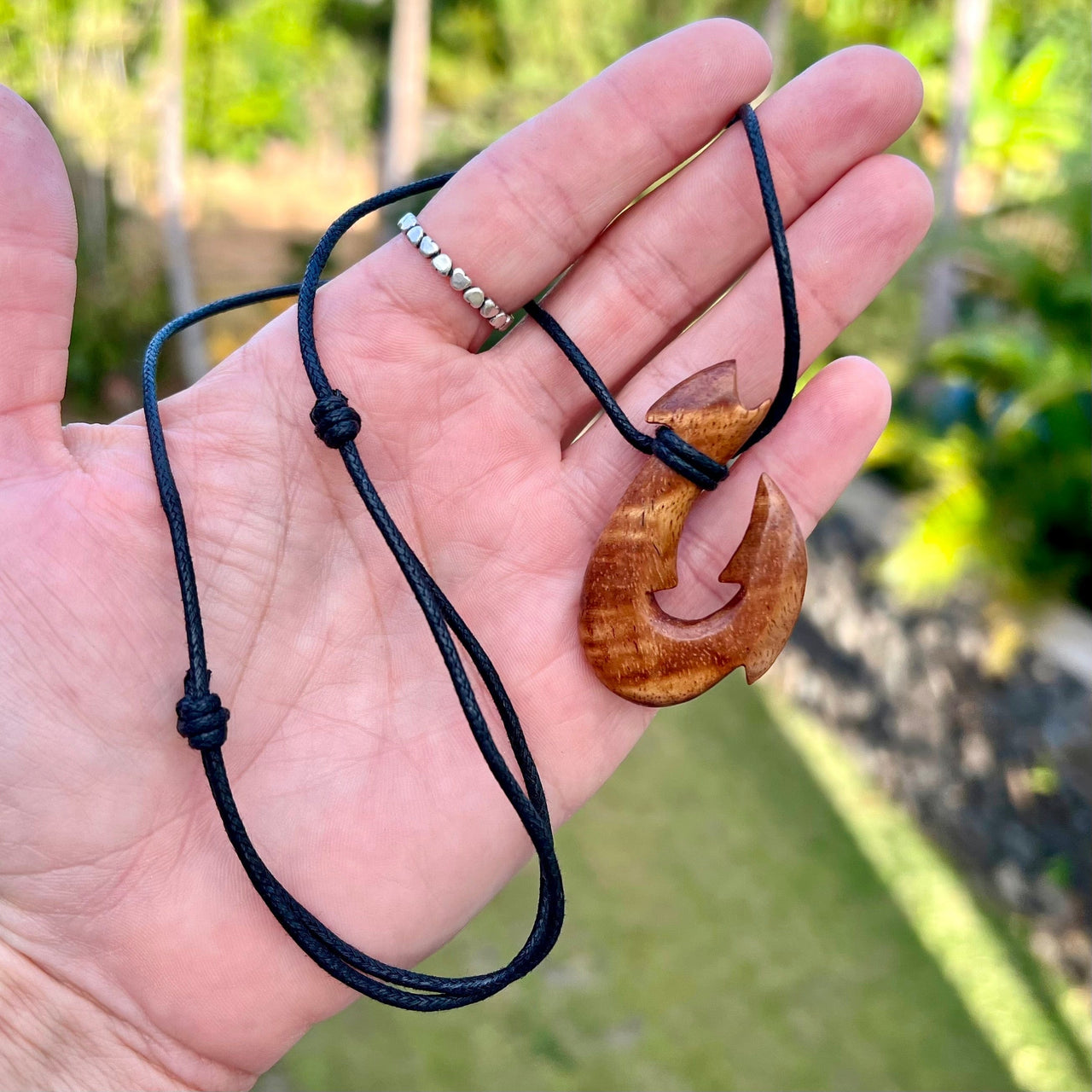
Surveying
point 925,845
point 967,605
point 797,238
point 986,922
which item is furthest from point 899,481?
point 797,238

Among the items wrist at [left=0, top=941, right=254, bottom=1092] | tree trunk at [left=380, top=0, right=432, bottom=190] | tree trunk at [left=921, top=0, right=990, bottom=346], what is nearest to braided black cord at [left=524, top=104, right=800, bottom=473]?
wrist at [left=0, top=941, right=254, bottom=1092]

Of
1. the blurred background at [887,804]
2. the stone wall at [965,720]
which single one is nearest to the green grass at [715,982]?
the blurred background at [887,804]

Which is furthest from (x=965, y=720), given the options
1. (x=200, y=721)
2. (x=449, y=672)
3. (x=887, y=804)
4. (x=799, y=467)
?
(x=200, y=721)

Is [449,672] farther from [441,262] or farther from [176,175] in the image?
[176,175]

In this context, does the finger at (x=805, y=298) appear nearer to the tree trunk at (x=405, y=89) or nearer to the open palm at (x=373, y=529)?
the open palm at (x=373, y=529)

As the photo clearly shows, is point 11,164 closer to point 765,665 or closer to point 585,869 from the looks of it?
point 765,665

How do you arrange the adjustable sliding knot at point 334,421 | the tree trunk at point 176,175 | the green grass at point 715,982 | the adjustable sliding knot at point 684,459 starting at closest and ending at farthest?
the adjustable sliding knot at point 334,421
the adjustable sliding knot at point 684,459
the green grass at point 715,982
the tree trunk at point 176,175

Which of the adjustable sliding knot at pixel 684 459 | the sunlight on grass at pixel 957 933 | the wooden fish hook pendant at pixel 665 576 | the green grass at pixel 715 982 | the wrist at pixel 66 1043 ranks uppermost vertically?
the adjustable sliding knot at pixel 684 459
